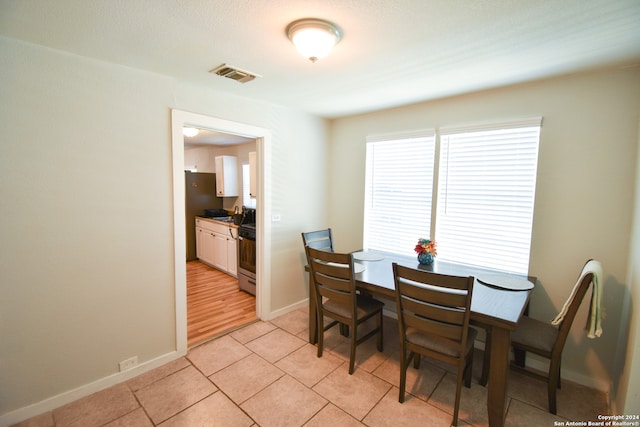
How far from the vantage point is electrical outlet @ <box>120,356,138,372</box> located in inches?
88.0

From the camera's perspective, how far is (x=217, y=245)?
4969 mm

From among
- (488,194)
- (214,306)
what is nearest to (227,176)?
(214,306)

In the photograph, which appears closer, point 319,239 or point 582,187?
point 582,187

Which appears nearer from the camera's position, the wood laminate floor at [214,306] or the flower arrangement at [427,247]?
the flower arrangement at [427,247]

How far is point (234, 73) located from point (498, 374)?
2766mm

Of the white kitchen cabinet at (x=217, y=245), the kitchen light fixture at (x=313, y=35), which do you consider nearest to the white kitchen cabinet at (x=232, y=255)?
the white kitchen cabinet at (x=217, y=245)

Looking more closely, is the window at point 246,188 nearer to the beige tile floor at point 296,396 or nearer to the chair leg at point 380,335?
the beige tile floor at point 296,396

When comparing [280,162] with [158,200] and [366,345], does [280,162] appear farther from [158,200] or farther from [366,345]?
[366,345]

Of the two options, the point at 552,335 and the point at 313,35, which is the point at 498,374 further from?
the point at 313,35

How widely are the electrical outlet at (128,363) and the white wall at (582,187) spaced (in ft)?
11.0

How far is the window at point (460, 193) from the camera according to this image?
2.48 m

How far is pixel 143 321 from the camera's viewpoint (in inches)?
92.0

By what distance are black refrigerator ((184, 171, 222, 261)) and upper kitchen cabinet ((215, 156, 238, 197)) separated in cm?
21

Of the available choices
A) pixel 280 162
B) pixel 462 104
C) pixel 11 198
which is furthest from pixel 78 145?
pixel 462 104
